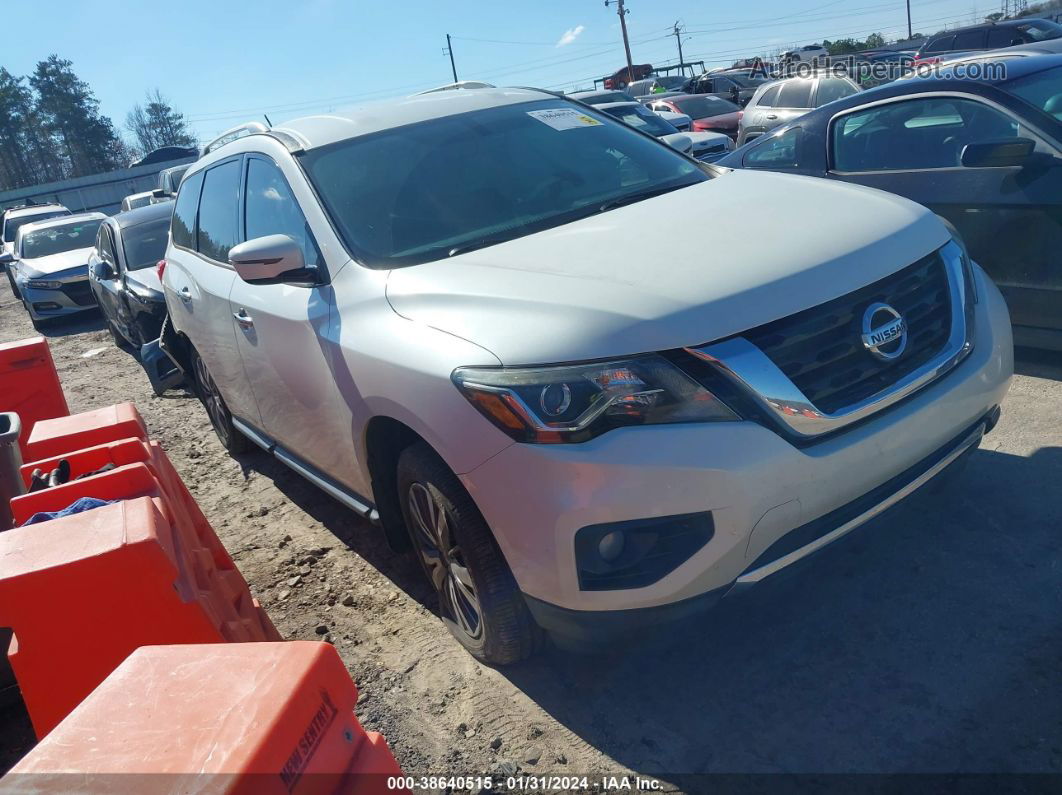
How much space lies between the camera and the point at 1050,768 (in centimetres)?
219

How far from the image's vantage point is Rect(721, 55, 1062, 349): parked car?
435 cm

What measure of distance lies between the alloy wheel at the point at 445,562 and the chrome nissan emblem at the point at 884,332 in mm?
1349

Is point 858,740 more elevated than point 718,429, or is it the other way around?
point 718,429

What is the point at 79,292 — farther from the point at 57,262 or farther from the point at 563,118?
the point at 563,118

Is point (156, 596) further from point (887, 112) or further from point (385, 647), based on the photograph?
point (887, 112)

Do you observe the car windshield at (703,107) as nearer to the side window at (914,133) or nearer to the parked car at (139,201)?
the parked car at (139,201)

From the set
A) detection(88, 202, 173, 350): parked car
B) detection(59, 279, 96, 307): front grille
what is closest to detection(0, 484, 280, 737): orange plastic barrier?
detection(88, 202, 173, 350): parked car

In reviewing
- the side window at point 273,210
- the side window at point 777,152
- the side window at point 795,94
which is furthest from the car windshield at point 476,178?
the side window at point 795,94

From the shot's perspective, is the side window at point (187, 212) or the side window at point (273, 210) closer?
the side window at point (273, 210)

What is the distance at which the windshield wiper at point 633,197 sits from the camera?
3.45 meters

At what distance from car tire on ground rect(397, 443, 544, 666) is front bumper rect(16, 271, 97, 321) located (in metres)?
12.6

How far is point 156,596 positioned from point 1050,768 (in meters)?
2.34

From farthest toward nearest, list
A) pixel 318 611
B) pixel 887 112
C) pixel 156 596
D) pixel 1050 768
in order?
pixel 887 112
pixel 318 611
pixel 156 596
pixel 1050 768

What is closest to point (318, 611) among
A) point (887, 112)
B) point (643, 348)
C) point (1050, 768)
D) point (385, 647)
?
point (385, 647)
